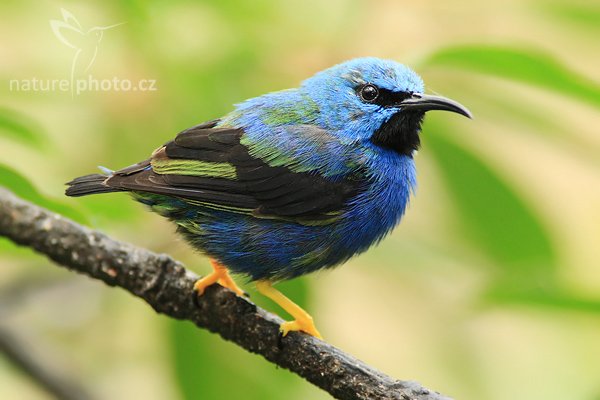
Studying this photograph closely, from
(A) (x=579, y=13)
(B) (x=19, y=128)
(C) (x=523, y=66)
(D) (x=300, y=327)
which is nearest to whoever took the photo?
(B) (x=19, y=128)

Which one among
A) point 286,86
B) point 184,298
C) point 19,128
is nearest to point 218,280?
point 184,298

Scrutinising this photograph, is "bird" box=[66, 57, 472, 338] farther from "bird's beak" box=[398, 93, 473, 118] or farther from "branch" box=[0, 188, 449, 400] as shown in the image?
"branch" box=[0, 188, 449, 400]

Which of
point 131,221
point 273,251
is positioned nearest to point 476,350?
point 273,251

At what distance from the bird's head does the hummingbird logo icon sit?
3.69ft

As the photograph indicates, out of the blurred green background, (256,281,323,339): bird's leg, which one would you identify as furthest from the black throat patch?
(256,281,323,339): bird's leg

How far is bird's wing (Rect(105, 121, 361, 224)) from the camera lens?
4004 mm

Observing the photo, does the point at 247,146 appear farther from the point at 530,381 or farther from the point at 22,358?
the point at 530,381

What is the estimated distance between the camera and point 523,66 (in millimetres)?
3373

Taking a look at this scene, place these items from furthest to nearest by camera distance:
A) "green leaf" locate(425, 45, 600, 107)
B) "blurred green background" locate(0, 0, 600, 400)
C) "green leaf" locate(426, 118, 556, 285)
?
"green leaf" locate(426, 118, 556, 285) → "blurred green background" locate(0, 0, 600, 400) → "green leaf" locate(425, 45, 600, 107)

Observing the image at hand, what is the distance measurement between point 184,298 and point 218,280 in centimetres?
32

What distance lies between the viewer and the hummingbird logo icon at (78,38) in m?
4.21

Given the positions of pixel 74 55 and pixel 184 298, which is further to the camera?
pixel 74 55

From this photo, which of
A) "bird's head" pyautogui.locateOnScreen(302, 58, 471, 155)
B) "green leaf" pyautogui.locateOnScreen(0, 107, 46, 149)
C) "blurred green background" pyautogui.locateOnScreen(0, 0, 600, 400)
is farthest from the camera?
"bird's head" pyautogui.locateOnScreen(302, 58, 471, 155)

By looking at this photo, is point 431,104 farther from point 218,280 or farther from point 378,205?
point 218,280
